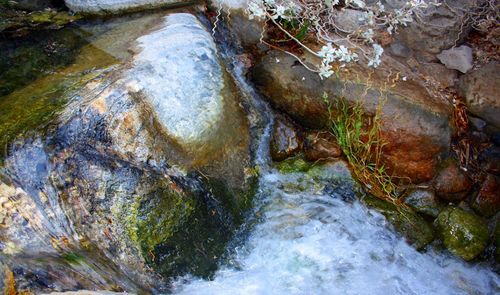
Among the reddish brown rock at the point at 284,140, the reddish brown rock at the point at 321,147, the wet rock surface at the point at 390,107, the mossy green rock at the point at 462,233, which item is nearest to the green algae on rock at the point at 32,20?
the wet rock surface at the point at 390,107

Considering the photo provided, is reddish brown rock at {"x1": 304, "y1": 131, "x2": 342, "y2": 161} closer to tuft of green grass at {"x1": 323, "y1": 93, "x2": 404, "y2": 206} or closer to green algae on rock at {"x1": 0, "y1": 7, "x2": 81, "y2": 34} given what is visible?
tuft of green grass at {"x1": 323, "y1": 93, "x2": 404, "y2": 206}

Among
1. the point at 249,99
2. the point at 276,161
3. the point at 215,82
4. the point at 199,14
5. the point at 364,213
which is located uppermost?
the point at 199,14

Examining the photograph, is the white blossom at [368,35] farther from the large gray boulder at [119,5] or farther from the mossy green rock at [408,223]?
the large gray boulder at [119,5]

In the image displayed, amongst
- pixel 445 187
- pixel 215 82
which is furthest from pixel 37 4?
pixel 445 187

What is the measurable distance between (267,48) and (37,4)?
8.33 ft

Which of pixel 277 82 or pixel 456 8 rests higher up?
pixel 456 8

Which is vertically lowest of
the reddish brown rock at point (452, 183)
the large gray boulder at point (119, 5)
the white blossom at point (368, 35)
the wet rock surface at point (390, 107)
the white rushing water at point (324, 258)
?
the white rushing water at point (324, 258)

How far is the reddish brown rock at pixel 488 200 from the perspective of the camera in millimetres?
3932

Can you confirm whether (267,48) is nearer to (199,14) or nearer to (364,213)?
(199,14)

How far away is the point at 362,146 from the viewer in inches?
155

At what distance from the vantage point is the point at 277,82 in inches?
164

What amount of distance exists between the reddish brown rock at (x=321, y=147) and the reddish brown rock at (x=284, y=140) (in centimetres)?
11

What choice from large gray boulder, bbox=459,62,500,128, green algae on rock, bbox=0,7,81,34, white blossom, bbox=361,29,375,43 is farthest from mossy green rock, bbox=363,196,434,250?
green algae on rock, bbox=0,7,81,34

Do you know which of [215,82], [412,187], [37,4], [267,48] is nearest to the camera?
[215,82]
